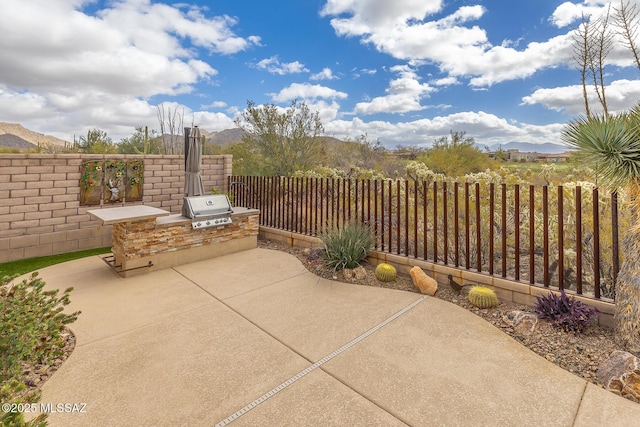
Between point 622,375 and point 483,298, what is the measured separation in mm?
1504

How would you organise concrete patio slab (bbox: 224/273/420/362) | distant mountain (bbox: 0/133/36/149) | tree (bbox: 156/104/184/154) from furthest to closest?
distant mountain (bbox: 0/133/36/149)
tree (bbox: 156/104/184/154)
concrete patio slab (bbox: 224/273/420/362)

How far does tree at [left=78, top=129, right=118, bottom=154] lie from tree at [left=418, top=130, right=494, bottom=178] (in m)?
12.9

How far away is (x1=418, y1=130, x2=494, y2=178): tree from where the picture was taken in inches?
432

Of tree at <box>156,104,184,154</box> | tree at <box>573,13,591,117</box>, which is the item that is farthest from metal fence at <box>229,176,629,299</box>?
tree at <box>156,104,184,154</box>

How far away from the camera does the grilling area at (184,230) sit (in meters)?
5.12

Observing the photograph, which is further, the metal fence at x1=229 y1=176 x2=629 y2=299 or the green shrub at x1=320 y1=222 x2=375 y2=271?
the green shrub at x1=320 y1=222 x2=375 y2=271

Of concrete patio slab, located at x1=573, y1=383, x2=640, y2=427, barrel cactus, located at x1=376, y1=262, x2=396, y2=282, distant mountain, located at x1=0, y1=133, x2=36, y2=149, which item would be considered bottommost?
concrete patio slab, located at x1=573, y1=383, x2=640, y2=427

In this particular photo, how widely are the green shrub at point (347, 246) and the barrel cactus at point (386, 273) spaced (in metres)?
0.45

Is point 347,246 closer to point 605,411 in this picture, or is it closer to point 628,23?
point 605,411

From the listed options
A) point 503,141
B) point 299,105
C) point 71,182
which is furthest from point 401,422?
point 503,141

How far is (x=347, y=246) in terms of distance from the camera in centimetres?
524

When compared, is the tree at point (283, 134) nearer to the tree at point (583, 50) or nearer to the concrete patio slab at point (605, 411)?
the tree at point (583, 50)

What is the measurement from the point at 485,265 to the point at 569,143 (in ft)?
7.88

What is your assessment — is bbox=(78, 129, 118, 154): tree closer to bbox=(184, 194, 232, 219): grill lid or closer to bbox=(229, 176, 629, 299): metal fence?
bbox=(229, 176, 629, 299): metal fence
